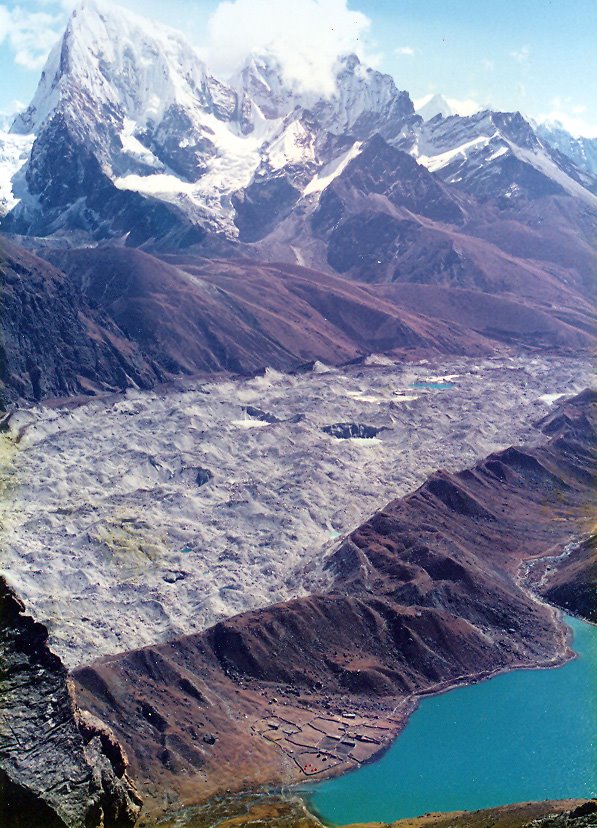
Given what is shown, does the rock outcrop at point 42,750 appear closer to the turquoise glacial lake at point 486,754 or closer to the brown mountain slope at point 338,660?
the turquoise glacial lake at point 486,754

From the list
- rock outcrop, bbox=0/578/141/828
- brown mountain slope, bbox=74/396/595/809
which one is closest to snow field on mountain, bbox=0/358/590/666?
brown mountain slope, bbox=74/396/595/809

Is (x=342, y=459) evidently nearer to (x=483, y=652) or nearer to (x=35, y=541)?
(x=35, y=541)

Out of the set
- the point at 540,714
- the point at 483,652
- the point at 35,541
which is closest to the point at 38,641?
the point at 540,714

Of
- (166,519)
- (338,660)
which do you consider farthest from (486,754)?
(166,519)

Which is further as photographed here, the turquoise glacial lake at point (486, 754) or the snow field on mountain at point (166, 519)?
the snow field on mountain at point (166, 519)

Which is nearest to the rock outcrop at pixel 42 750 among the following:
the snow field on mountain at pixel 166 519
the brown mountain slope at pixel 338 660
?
the brown mountain slope at pixel 338 660
